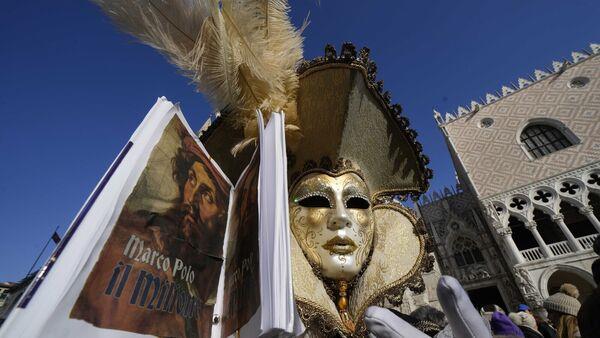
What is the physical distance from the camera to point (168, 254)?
2.42 feet

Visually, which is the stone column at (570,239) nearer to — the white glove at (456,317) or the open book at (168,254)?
the white glove at (456,317)

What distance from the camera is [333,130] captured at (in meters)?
1.58

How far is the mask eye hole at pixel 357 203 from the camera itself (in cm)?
158

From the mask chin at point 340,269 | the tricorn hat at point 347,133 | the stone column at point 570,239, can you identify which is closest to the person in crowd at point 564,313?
the tricorn hat at point 347,133

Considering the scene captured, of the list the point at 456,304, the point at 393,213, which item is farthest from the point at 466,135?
the point at 456,304

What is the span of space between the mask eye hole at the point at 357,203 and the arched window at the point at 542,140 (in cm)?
1263

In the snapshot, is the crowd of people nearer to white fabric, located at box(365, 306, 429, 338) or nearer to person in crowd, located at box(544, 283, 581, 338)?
person in crowd, located at box(544, 283, 581, 338)

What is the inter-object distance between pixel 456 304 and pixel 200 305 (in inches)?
27.7

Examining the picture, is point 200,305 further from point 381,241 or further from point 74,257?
point 381,241

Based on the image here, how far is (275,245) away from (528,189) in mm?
12590

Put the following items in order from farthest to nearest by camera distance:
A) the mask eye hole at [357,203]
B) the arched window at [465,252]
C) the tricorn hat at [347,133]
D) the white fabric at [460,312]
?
the arched window at [465,252] < the mask eye hole at [357,203] < the tricorn hat at [347,133] < the white fabric at [460,312]

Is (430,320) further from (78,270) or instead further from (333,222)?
(78,270)

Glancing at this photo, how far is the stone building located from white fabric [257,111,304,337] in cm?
1154

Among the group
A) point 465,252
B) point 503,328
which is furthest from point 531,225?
point 503,328
